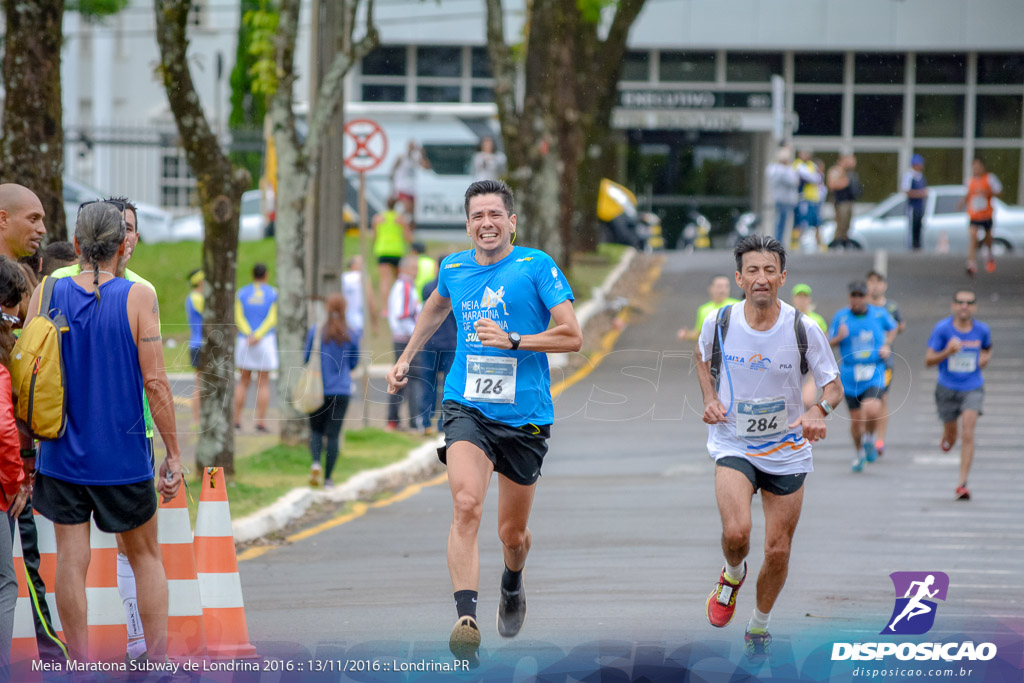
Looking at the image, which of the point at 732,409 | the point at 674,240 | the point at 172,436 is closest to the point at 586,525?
the point at 732,409

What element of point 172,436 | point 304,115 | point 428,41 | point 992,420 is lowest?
point 992,420

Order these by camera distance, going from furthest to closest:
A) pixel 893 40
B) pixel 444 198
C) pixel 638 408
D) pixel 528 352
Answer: pixel 893 40, pixel 444 198, pixel 638 408, pixel 528 352

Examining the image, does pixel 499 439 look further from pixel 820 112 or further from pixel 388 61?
pixel 388 61

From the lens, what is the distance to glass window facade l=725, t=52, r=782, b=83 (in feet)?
122

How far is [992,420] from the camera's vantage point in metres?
16.3

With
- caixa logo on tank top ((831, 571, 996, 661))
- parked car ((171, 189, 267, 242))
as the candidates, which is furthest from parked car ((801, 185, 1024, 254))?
caixa logo on tank top ((831, 571, 996, 661))

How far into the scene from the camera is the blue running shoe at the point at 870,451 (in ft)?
44.0

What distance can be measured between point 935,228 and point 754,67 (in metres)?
10.7

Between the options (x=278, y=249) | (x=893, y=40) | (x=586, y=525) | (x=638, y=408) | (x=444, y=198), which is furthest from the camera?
(x=893, y=40)

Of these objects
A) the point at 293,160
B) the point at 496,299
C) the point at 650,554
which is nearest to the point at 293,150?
the point at 293,160

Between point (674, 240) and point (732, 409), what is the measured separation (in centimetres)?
2987

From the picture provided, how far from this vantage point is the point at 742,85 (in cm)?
3734

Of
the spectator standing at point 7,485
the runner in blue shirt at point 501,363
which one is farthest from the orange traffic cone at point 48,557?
the runner in blue shirt at point 501,363

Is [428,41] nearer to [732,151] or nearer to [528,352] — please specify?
[732,151]
